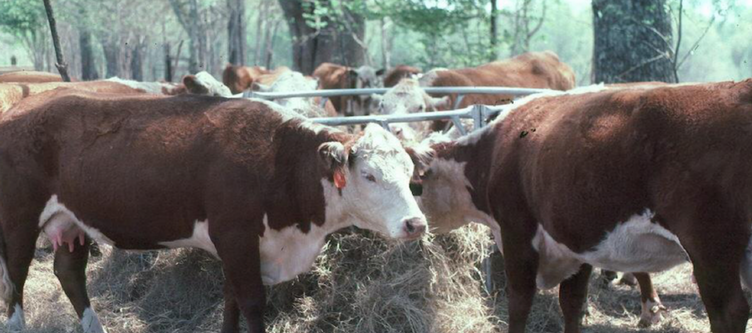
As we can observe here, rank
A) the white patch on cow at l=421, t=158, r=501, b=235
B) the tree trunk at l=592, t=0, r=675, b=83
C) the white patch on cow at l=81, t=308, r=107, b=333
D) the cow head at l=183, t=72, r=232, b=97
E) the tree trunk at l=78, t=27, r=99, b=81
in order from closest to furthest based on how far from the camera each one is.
A: the white patch on cow at l=421, t=158, r=501, b=235 → the white patch on cow at l=81, t=308, r=107, b=333 → the cow head at l=183, t=72, r=232, b=97 → the tree trunk at l=592, t=0, r=675, b=83 → the tree trunk at l=78, t=27, r=99, b=81

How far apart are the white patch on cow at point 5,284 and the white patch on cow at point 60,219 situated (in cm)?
49

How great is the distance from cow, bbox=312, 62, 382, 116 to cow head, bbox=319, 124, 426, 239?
867 cm

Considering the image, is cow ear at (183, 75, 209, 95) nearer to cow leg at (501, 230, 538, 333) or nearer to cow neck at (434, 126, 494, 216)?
cow neck at (434, 126, 494, 216)

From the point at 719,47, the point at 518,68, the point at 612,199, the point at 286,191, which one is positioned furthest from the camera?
Answer: the point at 719,47

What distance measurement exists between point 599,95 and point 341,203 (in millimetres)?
1628

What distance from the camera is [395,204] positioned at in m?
5.55

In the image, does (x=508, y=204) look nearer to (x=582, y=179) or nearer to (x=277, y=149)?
(x=582, y=179)

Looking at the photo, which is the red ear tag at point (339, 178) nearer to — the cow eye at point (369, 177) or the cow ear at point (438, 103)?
the cow eye at point (369, 177)

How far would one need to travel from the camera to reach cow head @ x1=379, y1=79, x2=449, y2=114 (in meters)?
11.7

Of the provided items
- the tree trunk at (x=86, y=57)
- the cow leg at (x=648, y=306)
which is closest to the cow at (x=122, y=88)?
the cow leg at (x=648, y=306)

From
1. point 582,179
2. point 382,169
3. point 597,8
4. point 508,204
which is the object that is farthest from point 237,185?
point 597,8

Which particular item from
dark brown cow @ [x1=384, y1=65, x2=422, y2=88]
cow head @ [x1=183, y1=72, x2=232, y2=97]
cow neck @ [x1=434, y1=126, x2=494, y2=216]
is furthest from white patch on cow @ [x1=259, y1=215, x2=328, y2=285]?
dark brown cow @ [x1=384, y1=65, x2=422, y2=88]

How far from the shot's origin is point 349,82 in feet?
57.1

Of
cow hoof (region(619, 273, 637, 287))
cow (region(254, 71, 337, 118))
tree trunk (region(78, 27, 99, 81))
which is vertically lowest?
tree trunk (region(78, 27, 99, 81))
